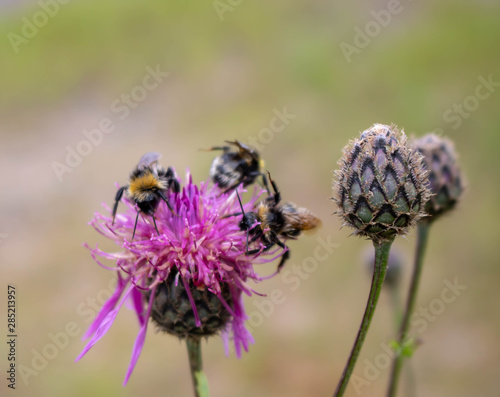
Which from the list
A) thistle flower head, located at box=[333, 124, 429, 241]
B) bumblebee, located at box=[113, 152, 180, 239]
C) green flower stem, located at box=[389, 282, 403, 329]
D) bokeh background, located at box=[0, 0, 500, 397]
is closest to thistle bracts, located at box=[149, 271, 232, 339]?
bumblebee, located at box=[113, 152, 180, 239]

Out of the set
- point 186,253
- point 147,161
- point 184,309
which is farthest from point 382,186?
point 147,161

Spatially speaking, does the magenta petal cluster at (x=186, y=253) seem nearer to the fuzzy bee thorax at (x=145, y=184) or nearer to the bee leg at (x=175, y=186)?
the bee leg at (x=175, y=186)

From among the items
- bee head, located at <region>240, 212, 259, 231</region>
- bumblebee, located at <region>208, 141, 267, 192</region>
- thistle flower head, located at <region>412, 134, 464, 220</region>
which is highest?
thistle flower head, located at <region>412, 134, 464, 220</region>

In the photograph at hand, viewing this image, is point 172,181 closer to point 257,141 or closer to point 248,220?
point 248,220

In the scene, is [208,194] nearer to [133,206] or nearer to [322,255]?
[133,206]

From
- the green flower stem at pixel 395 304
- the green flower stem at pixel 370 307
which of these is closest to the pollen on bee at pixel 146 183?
the green flower stem at pixel 370 307

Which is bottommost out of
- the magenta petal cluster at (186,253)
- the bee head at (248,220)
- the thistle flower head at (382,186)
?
the magenta petal cluster at (186,253)

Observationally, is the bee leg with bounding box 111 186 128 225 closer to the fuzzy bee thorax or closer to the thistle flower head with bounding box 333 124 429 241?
the fuzzy bee thorax
